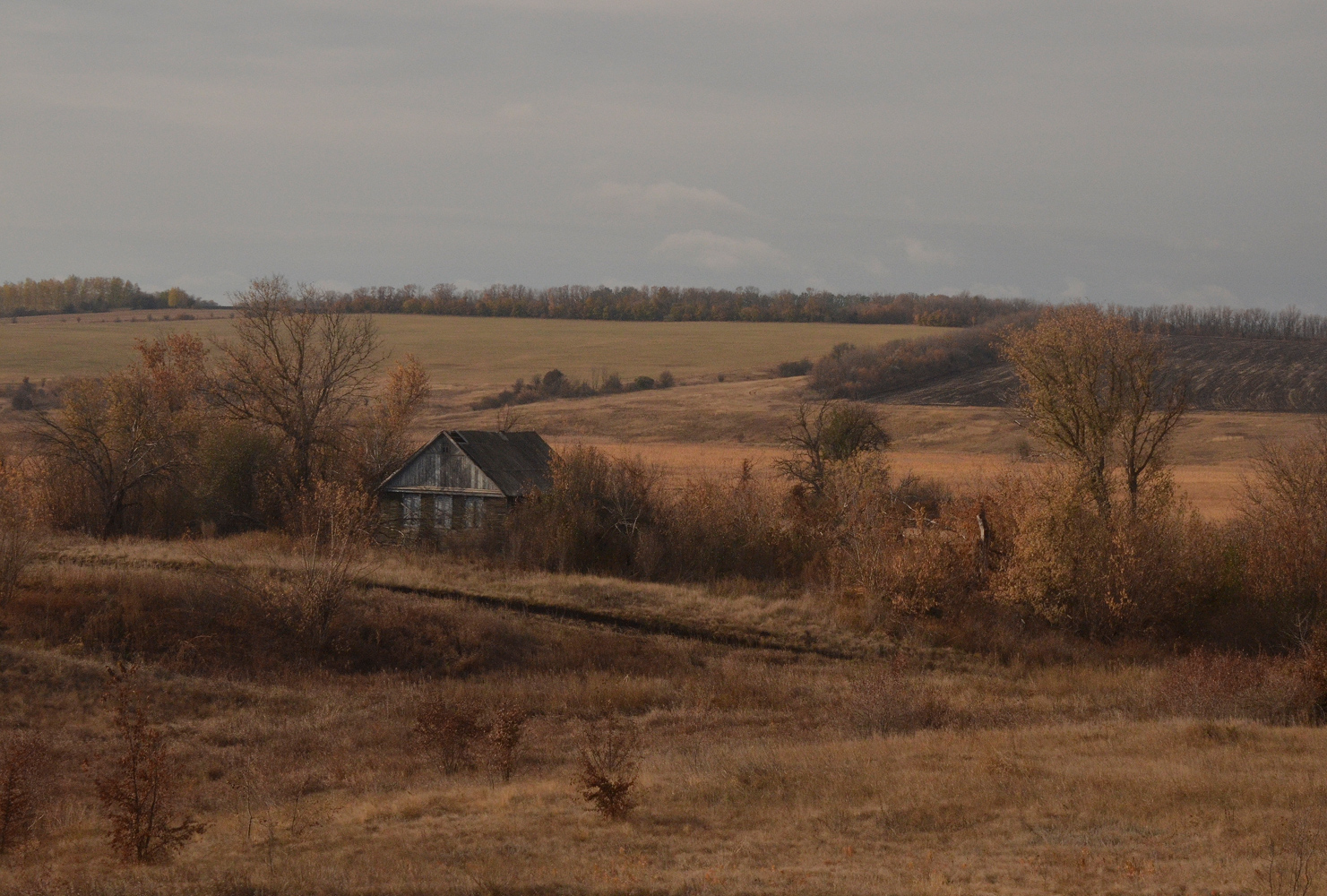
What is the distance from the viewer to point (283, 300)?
150 ft

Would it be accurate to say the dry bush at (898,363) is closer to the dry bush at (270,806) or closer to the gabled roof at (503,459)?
the gabled roof at (503,459)

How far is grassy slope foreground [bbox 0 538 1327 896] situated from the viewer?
40.2ft

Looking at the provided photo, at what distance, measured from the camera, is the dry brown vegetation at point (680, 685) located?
42.3ft

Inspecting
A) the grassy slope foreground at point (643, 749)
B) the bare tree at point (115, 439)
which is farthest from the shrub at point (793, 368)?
the grassy slope foreground at point (643, 749)

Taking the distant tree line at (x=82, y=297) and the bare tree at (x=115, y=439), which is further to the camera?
the distant tree line at (x=82, y=297)

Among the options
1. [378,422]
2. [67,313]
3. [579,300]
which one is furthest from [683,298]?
[378,422]

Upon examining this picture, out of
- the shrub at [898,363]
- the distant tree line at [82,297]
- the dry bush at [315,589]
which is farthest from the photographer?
the distant tree line at [82,297]

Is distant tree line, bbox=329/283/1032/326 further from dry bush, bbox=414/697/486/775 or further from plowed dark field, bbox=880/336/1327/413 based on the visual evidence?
dry bush, bbox=414/697/486/775

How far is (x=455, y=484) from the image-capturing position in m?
41.4

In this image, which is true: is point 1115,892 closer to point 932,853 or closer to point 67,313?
point 932,853

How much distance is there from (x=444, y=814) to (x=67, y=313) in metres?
141

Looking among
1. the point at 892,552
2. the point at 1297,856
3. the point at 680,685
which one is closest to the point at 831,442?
the point at 892,552

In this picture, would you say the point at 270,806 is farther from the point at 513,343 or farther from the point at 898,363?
the point at 513,343

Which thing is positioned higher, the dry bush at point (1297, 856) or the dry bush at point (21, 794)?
the dry bush at point (1297, 856)
